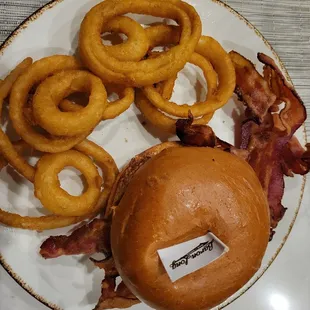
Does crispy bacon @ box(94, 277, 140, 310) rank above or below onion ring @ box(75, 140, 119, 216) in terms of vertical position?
below

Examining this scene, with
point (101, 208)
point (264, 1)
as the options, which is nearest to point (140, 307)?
point (101, 208)

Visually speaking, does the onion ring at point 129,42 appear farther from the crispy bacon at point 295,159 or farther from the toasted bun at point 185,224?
the crispy bacon at point 295,159

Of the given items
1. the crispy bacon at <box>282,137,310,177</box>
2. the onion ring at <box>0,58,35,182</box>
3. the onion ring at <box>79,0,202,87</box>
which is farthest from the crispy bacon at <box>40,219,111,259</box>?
the crispy bacon at <box>282,137,310,177</box>

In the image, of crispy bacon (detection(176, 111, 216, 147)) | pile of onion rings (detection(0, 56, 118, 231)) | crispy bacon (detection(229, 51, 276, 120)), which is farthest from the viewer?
crispy bacon (detection(229, 51, 276, 120))

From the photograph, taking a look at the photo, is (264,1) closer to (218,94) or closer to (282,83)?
(282,83)

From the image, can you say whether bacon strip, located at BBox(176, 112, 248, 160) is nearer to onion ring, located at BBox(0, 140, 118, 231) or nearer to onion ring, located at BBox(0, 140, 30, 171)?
Result: onion ring, located at BBox(0, 140, 118, 231)

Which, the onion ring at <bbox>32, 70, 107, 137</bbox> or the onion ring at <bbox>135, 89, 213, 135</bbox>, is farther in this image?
the onion ring at <bbox>135, 89, 213, 135</bbox>

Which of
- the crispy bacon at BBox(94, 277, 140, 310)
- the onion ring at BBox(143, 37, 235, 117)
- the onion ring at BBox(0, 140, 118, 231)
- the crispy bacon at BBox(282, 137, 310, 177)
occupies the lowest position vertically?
the crispy bacon at BBox(94, 277, 140, 310)
